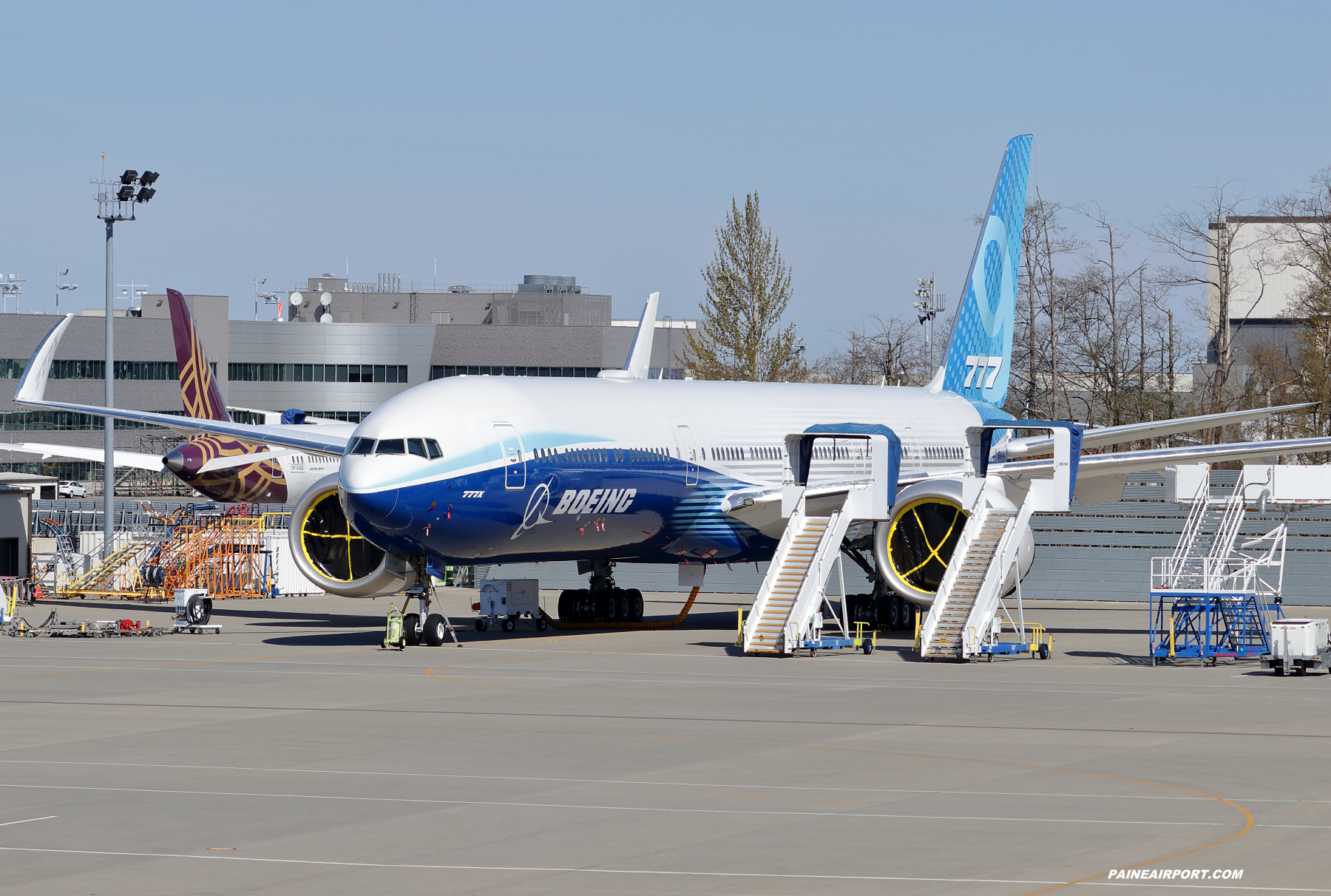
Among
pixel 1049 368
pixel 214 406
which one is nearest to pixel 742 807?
pixel 214 406

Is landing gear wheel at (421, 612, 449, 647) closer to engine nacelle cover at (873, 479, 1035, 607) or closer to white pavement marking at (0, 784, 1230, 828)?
engine nacelle cover at (873, 479, 1035, 607)

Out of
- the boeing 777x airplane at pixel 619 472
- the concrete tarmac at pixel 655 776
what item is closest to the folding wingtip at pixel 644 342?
the boeing 777x airplane at pixel 619 472

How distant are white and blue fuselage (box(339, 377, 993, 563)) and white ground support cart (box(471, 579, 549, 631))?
106 inches

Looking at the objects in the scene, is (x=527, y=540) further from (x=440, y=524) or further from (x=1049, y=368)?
(x=1049, y=368)

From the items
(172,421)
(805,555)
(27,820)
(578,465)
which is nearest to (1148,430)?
(805,555)

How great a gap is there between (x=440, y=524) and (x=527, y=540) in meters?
2.07

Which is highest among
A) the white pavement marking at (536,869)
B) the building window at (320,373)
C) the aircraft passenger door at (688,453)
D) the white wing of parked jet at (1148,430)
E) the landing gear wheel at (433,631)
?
the building window at (320,373)

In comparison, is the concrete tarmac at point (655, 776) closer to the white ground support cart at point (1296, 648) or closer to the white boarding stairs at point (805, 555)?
the white ground support cart at point (1296, 648)

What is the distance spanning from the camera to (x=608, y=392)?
32.2m

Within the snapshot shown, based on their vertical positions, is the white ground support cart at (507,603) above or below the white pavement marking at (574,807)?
above

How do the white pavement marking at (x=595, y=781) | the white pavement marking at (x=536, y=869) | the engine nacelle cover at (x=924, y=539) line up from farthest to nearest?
1. the engine nacelle cover at (x=924, y=539)
2. the white pavement marking at (x=595, y=781)
3. the white pavement marking at (x=536, y=869)

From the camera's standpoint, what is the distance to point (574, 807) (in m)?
13.8

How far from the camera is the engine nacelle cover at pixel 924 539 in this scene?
30047 mm

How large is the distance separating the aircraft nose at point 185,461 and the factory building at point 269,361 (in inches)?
2596
